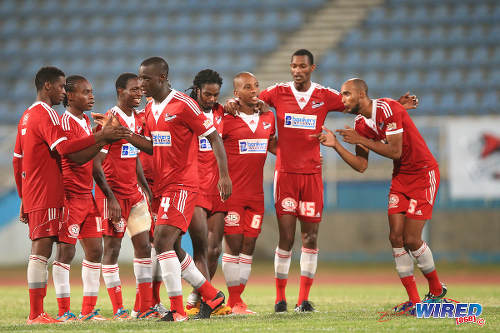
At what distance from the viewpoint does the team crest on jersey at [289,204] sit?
793 cm

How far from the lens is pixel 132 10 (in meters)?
25.0

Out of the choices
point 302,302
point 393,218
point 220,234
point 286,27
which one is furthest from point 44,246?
point 286,27

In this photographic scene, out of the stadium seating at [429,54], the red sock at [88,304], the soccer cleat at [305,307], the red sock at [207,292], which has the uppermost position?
the stadium seating at [429,54]

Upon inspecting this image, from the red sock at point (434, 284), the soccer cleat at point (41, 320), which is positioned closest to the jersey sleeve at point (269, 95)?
the red sock at point (434, 284)

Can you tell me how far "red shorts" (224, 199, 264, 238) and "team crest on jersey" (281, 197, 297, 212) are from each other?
0.92 ft

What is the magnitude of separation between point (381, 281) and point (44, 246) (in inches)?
300

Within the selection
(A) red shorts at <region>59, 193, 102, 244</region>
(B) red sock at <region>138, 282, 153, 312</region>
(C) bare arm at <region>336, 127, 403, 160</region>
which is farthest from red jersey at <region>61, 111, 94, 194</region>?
(C) bare arm at <region>336, 127, 403, 160</region>

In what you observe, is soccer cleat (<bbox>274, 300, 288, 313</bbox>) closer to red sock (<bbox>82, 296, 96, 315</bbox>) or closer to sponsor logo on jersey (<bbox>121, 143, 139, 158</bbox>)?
red sock (<bbox>82, 296, 96, 315</bbox>)

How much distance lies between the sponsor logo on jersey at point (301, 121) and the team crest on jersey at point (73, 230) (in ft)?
8.68

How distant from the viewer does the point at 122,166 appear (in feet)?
25.9

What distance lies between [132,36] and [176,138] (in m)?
18.7

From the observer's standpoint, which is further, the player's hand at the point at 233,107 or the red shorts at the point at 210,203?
the player's hand at the point at 233,107

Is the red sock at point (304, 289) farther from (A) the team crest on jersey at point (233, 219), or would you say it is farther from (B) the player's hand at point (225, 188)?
(B) the player's hand at point (225, 188)

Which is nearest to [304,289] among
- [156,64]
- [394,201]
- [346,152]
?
[394,201]
